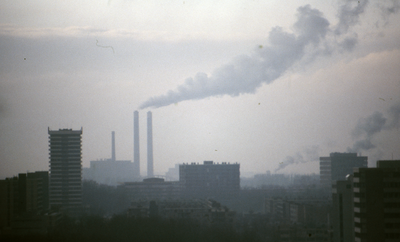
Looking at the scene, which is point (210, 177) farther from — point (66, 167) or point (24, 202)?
point (24, 202)

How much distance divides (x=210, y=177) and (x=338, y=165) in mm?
14923

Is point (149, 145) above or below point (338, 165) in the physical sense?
above

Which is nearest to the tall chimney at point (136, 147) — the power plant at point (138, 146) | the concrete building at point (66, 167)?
the power plant at point (138, 146)

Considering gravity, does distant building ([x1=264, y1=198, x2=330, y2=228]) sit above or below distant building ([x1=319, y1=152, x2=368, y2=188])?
below

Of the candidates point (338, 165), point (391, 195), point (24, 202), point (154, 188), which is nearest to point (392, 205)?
point (391, 195)

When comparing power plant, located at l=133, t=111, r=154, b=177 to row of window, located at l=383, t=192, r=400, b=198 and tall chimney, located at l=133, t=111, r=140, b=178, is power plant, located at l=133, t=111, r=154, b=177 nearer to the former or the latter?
tall chimney, located at l=133, t=111, r=140, b=178

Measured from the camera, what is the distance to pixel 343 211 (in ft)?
44.2

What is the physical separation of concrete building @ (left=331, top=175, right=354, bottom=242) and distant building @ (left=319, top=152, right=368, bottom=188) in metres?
33.4

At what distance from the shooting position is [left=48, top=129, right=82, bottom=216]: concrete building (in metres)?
37.0

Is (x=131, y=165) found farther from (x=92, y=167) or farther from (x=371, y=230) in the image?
(x=371, y=230)

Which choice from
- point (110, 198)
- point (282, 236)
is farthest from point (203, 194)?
point (282, 236)

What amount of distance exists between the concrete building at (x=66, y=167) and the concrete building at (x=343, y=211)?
26304 mm

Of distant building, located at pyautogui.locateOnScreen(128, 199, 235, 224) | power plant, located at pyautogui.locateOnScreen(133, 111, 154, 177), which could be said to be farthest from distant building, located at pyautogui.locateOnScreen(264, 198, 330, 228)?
power plant, located at pyautogui.locateOnScreen(133, 111, 154, 177)

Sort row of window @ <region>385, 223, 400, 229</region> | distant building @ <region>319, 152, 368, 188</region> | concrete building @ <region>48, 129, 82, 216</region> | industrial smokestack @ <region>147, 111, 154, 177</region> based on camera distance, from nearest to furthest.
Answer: row of window @ <region>385, 223, 400, 229</region> → concrete building @ <region>48, 129, 82, 216</region> → distant building @ <region>319, 152, 368, 188</region> → industrial smokestack @ <region>147, 111, 154, 177</region>
